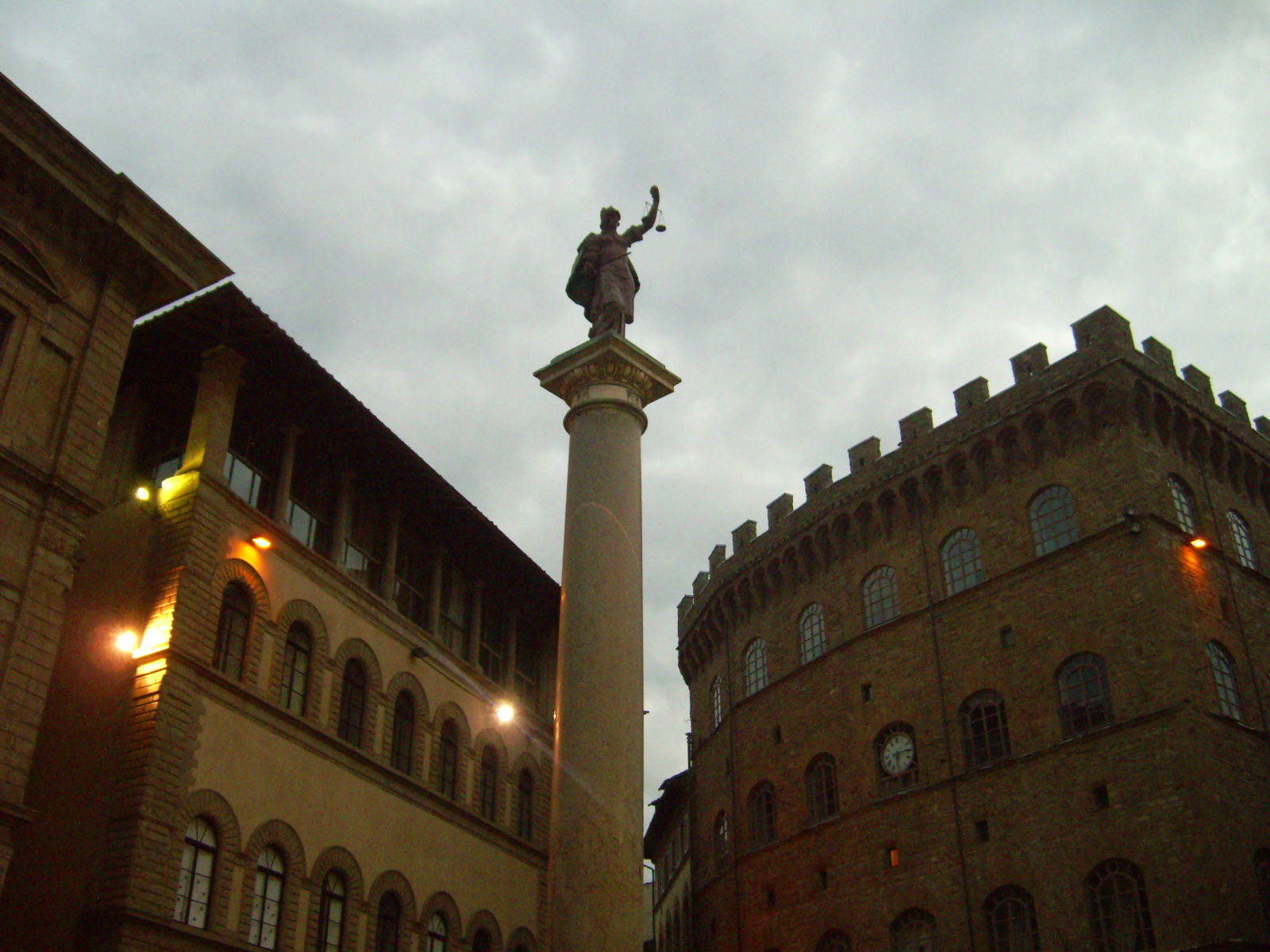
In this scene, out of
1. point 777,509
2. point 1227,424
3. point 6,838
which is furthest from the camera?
point 777,509

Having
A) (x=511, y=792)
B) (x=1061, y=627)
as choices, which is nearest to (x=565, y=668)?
(x=511, y=792)

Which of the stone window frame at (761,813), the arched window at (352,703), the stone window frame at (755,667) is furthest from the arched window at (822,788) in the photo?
the arched window at (352,703)

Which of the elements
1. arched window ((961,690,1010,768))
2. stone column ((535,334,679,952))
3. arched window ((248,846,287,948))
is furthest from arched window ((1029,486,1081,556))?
arched window ((248,846,287,948))

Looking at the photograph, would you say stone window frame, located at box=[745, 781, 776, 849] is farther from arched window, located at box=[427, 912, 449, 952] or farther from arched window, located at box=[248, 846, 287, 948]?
arched window, located at box=[248, 846, 287, 948]

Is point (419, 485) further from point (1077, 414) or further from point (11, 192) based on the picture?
point (1077, 414)

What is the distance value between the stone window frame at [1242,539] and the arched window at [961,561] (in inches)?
227

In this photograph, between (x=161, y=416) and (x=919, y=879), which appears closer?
(x=161, y=416)

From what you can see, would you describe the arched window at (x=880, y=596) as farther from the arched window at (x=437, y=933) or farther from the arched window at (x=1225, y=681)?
the arched window at (x=437, y=933)

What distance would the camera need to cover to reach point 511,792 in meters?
28.0

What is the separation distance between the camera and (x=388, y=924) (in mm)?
23062

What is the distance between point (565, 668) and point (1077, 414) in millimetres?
20833

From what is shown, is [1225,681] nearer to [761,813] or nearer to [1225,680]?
[1225,680]

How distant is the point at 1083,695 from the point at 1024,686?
149 cm

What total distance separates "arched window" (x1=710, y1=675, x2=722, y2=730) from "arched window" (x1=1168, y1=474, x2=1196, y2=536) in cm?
1513
